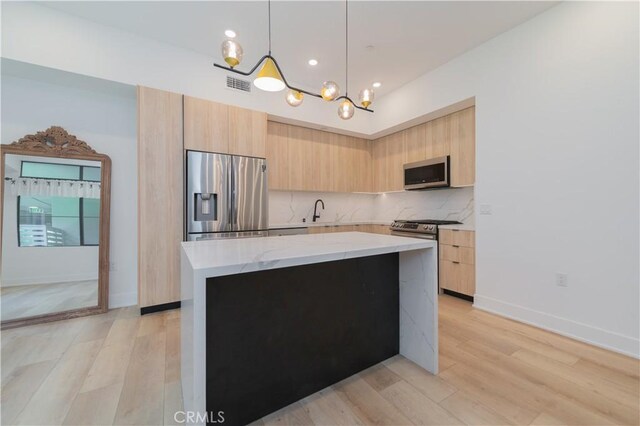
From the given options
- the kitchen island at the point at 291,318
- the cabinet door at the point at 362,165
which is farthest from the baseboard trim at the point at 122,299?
the cabinet door at the point at 362,165

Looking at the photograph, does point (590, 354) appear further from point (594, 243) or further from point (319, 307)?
point (319, 307)

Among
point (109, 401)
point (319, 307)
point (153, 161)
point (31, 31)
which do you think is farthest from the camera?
point (153, 161)

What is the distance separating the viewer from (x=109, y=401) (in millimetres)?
1512

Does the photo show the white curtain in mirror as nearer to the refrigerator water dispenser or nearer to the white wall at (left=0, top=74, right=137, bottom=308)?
the white wall at (left=0, top=74, right=137, bottom=308)

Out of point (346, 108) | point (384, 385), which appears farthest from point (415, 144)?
point (384, 385)

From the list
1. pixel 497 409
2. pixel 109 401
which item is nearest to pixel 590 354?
pixel 497 409

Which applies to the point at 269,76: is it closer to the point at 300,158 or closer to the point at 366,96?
the point at 366,96

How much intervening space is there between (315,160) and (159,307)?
9.79 ft

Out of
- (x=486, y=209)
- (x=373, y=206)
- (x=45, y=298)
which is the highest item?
(x=373, y=206)

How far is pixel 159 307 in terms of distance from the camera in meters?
2.88

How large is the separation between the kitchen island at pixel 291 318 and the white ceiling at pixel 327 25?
7.63 ft

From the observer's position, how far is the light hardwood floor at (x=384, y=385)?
140cm

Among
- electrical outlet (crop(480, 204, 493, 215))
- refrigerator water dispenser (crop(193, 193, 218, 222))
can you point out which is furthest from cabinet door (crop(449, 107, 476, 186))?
refrigerator water dispenser (crop(193, 193, 218, 222))

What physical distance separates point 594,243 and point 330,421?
261 cm
